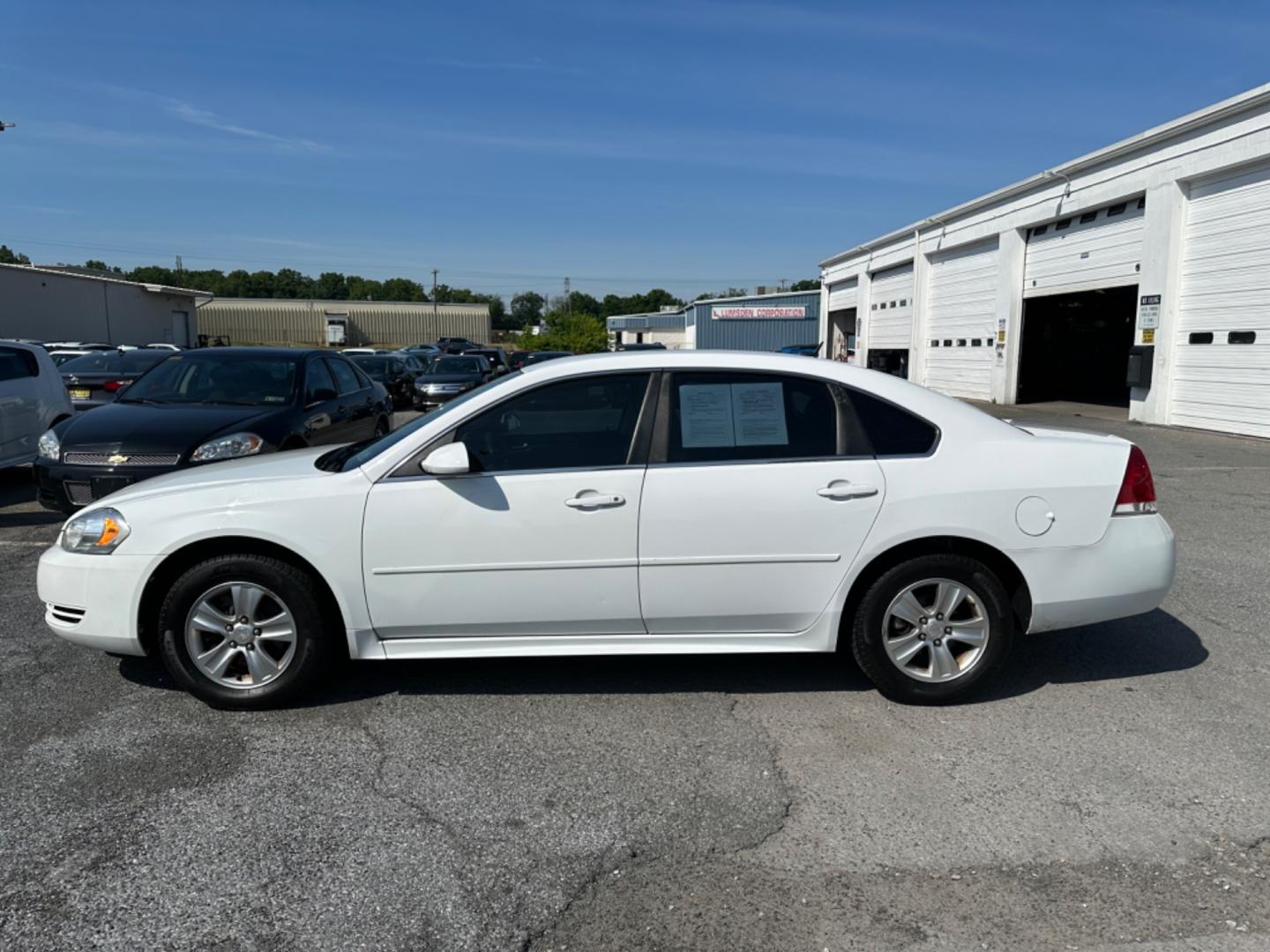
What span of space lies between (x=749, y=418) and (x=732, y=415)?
0.25 feet

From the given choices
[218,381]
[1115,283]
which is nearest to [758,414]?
[218,381]

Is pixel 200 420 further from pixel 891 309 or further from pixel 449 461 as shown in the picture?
pixel 891 309

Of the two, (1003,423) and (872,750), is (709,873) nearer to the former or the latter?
(872,750)

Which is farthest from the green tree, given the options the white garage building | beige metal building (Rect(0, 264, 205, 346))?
the white garage building

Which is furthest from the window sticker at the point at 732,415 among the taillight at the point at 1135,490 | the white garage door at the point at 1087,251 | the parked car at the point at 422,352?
the parked car at the point at 422,352

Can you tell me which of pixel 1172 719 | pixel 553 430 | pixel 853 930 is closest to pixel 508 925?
pixel 853 930

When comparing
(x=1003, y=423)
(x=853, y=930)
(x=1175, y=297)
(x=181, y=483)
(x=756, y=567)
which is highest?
(x=1175, y=297)

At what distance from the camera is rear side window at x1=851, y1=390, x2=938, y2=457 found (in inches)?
169

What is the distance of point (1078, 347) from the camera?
29.3 meters

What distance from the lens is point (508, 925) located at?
→ 2781mm

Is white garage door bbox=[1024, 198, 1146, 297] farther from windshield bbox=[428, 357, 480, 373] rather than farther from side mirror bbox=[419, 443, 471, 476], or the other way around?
side mirror bbox=[419, 443, 471, 476]

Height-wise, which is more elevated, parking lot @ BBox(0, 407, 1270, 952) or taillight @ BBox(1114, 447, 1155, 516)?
taillight @ BBox(1114, 447, 1155, 516)

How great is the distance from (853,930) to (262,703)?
2806 millimetres

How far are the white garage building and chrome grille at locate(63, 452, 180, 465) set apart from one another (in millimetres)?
16012
